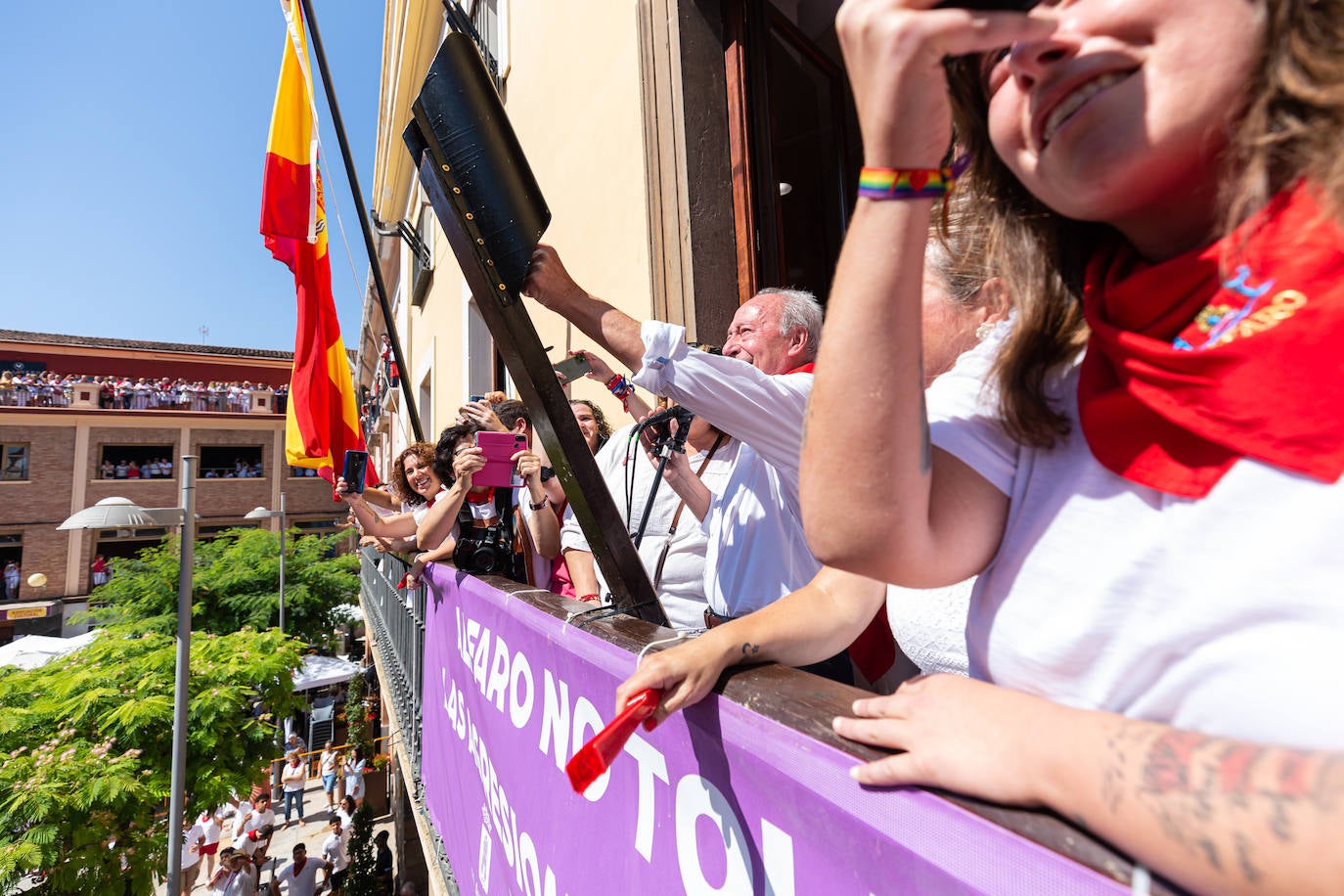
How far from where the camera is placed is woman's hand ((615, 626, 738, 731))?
3.29 ft

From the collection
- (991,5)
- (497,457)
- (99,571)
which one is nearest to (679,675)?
(991,5)

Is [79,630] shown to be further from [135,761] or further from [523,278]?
[523,278]

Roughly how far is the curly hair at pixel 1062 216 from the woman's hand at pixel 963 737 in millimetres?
273

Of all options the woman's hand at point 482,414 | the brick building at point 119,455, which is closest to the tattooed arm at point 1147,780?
the woman's hand at point 482,414

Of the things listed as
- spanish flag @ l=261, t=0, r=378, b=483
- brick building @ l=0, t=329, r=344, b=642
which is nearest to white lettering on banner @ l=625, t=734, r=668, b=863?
spanish flag @ l=261, t=0, r=378, b=483

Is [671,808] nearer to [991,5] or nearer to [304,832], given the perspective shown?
[991,5]

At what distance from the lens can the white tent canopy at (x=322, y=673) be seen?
1700 cm

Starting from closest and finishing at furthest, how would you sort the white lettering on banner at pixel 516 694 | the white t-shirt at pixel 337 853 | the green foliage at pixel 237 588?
the white lettering on banner at pixel 516 694
the white t-shirt at pixel 337 853
the green foliage at pixel 237 588

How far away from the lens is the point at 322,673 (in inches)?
700

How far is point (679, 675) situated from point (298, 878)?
42.1ft

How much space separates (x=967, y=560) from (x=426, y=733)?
350 centimetres

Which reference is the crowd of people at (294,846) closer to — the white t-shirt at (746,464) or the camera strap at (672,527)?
the camera strap at (672,527)

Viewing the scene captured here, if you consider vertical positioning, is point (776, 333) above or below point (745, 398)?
above

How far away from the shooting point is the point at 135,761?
7.76 meters
